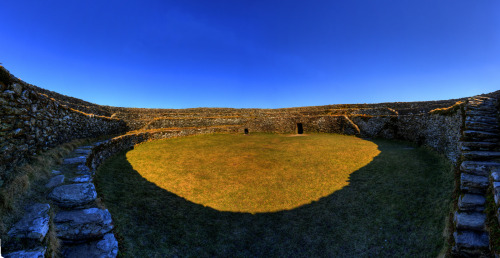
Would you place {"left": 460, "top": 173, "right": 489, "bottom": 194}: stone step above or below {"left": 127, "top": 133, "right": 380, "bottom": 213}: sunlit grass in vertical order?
above

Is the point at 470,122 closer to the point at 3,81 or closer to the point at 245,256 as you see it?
the point at 245,256

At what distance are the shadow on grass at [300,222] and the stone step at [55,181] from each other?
130 centimetres

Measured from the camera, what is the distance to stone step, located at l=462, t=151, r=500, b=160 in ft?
15.9

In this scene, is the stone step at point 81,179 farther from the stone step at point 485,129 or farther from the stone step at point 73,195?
the stone step at point 485,129

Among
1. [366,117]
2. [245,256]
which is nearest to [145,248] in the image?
[245,256]

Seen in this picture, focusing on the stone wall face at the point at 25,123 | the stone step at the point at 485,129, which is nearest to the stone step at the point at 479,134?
the stone step at the point at 485,129

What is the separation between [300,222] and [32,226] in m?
6.65

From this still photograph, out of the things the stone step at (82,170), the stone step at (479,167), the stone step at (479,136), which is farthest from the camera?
the stone step at (82,170)

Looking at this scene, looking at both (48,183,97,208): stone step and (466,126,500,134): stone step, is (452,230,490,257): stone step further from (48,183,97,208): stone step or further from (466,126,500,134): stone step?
(48,183,97,208): stone step

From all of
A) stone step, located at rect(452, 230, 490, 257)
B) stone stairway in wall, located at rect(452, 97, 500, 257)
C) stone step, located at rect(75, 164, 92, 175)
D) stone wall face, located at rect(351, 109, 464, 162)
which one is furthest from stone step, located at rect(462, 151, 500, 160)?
stone step, located at rect(75, 164, 92, 175)

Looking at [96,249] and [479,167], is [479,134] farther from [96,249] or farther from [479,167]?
[96,249]

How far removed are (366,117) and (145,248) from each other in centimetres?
2395

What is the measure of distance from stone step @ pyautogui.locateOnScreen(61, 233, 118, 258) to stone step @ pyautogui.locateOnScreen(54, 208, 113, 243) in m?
0.10

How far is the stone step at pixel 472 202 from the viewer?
387 cm
